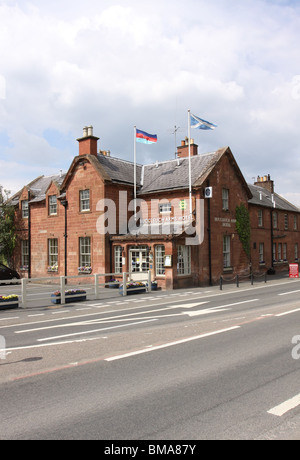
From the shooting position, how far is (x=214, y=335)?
10.3m

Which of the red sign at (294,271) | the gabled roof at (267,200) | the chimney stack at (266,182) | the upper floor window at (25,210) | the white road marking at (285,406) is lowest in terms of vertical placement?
the white road marking at (285,406)

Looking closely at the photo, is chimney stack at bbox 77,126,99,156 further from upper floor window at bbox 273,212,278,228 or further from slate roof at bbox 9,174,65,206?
upper floor window at bbox 273,212,278,228

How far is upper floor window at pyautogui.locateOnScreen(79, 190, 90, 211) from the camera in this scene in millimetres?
28219

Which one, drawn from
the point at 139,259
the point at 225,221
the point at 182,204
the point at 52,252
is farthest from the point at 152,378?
the point at 52,252

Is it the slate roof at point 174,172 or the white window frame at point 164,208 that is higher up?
the slate roof at point 174,172

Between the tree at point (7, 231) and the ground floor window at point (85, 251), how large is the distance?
30.1ft

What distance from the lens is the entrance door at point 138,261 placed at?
25.2 meters

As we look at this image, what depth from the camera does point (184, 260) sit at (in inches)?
1000

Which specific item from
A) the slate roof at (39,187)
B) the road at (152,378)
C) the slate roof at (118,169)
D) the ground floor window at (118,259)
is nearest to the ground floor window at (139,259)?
the ground floor window at (118,259)

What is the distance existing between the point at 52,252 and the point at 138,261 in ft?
29.0

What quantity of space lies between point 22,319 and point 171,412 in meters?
9.73

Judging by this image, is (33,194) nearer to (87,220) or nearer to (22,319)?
(87,220)

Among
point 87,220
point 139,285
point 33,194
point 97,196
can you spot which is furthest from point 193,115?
point 33,194

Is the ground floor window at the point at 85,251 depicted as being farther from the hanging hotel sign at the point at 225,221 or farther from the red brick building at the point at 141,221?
the hanging hotel sign at the point at 225,221
